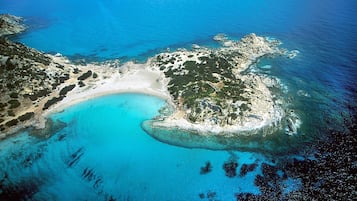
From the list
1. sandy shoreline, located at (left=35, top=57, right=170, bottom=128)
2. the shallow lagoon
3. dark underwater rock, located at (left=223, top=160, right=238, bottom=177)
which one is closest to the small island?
sandy shoreline, located at (left=35, top=57, right=170, bottom=128)

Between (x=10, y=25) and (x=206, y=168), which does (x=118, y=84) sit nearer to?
(x=206, y=168)

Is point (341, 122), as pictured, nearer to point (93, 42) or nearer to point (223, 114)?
point (223, 114)

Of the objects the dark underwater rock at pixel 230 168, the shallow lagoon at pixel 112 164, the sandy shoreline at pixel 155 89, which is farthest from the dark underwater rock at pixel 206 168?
the sandy shoreline at pixel 155 89

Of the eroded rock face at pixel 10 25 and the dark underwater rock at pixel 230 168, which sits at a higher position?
the eroded rock face at pixel 10 25

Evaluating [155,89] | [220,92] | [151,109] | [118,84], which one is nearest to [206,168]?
[151,109]

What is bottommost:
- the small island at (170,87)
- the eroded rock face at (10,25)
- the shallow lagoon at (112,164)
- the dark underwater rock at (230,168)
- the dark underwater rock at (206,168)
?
the dark underwater rock at (230,168)

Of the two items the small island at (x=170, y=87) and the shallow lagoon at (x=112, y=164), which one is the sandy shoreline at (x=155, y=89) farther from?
the shallow lagoon at (x=112, y=164)
